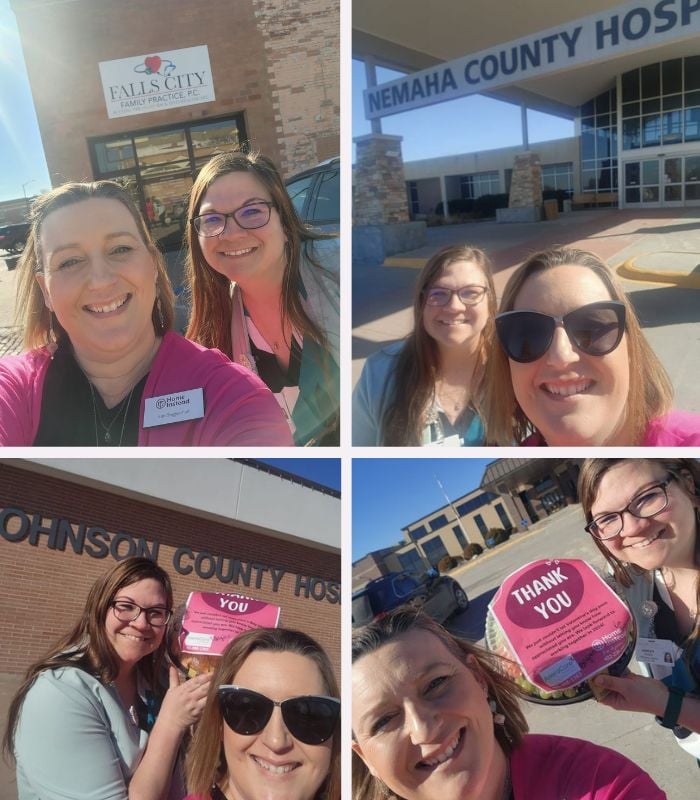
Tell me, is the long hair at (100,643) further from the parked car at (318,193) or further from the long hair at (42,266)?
the parked car at (318,193)

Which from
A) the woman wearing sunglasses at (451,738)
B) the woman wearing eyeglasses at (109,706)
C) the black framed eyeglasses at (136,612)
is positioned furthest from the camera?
the black framed eyeglasses at (136,612)

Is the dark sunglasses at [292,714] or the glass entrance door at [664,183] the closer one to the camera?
the glass entrance door at [664,183]

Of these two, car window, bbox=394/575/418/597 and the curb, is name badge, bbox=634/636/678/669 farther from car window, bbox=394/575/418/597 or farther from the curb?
the curb

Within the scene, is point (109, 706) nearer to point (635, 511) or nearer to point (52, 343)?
point (52, 343)

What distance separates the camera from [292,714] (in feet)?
7.97

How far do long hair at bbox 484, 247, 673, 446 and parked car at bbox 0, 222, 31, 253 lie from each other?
1557 millimetres

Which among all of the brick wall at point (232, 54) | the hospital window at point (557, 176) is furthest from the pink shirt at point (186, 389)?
the hospital window at point (557, 176)

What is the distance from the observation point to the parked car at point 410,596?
92.9 inches

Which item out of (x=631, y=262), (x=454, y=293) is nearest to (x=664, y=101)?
(x=631, y=262)

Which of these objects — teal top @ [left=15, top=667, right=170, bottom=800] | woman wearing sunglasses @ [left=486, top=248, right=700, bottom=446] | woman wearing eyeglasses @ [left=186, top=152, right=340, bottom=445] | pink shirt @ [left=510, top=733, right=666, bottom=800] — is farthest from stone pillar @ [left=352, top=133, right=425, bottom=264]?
teal top @ [left=15, top=667, right=170, bottom=800]

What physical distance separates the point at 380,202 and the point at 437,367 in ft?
1.80

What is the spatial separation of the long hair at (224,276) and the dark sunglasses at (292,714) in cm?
111

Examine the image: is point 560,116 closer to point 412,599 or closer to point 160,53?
point 160,53

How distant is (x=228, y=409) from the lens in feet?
8.07
